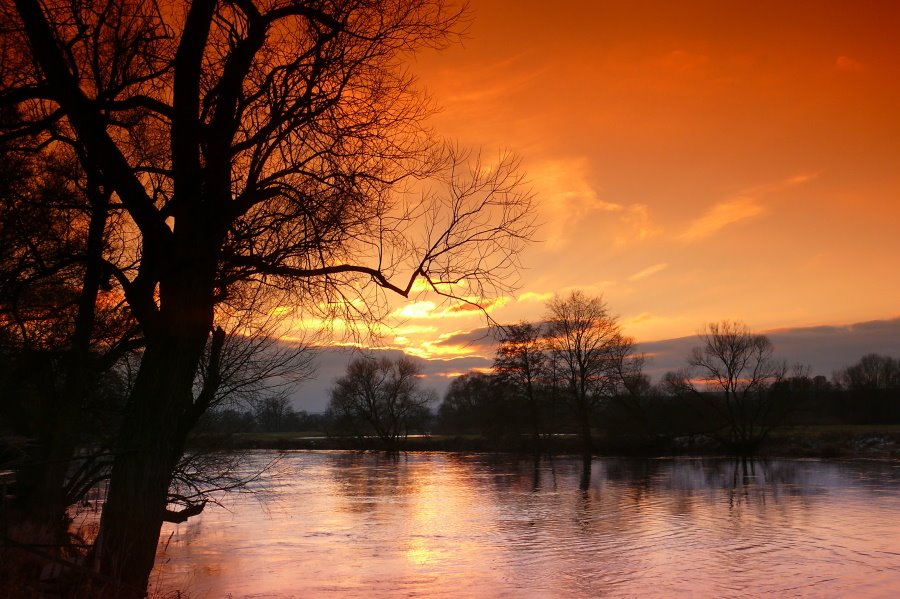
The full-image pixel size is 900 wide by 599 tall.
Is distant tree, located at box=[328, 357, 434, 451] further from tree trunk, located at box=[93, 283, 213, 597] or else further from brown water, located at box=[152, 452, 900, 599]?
tree trunk, located at box=[93, 283, 213, 597]

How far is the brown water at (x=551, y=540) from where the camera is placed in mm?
13180

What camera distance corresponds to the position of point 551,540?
58.6ft

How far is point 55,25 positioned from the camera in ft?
21.3

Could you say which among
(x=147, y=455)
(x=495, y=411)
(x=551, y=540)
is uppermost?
(x=495, y=411)

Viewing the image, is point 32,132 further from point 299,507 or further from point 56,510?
point 299,507

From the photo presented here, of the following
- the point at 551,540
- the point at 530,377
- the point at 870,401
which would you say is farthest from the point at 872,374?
the point at 551,540

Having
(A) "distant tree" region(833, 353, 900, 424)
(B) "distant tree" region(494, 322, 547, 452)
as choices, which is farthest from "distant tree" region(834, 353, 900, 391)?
(B) "distant tree" region(494, 322, 547, 452)

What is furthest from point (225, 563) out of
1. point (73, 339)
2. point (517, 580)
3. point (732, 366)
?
point (732, 366)

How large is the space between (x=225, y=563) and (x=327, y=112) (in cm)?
1142

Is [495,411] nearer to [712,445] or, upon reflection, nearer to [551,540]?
[712,445]

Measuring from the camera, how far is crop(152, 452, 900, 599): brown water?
43.2 feet

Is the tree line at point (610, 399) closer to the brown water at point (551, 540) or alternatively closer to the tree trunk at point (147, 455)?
the brown water at point (551, 540)

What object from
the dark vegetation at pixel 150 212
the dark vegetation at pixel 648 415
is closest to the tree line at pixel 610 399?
the dark vegetation at pixel 648 415

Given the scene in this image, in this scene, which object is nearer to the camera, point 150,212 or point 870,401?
point 150,212
